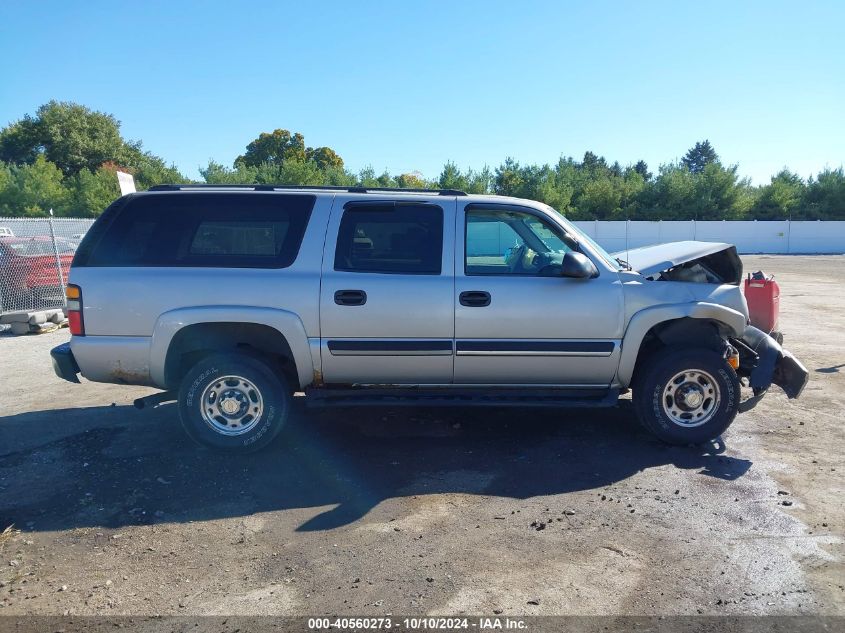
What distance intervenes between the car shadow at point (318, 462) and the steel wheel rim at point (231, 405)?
266 mm

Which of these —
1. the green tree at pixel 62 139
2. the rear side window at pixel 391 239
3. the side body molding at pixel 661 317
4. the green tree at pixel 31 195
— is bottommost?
the side body molding at pixel 661 317

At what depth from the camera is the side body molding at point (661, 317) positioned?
4938 millimetres

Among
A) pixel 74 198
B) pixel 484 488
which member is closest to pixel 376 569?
pixel 484 488

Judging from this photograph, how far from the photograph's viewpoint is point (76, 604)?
3.09 meters

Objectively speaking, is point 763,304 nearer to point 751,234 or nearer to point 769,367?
point 769,367

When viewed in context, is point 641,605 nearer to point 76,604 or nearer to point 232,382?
point 76,604

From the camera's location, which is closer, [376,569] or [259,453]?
[376,569]

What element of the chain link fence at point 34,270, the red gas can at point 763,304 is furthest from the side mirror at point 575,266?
the chain link fence at point 34,270

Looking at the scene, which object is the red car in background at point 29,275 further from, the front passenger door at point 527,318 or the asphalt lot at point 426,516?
the front passenger door at point 527,318

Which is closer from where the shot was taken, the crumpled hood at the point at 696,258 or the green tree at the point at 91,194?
the crumpled hood at the point at 696,258

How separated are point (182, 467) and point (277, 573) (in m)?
1.81

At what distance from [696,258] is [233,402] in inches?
160

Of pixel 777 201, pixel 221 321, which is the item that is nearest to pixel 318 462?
pixel 221 321

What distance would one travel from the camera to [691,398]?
5.08 metres
